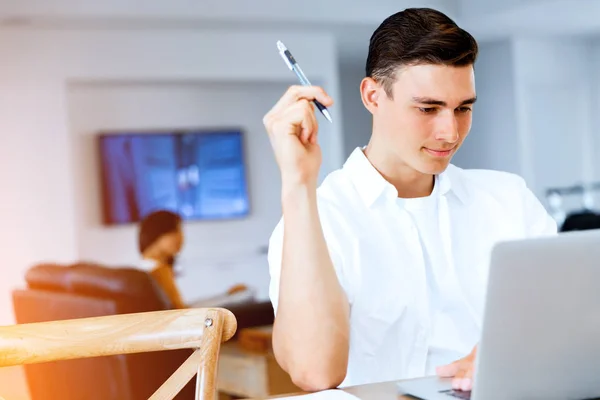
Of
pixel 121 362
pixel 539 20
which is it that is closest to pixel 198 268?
pixel 539 20

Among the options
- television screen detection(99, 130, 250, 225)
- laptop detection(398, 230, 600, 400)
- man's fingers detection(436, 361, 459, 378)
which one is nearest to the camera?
laptop detection(398, 230, 600, 400)

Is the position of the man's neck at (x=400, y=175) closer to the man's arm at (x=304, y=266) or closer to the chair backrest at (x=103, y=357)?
the man's arm at (x=304, y=266)

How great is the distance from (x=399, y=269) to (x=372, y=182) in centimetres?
16

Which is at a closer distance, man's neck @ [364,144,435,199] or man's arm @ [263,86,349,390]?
man's arm @ [263,86,349,390]

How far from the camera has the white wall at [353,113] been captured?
8883 mm

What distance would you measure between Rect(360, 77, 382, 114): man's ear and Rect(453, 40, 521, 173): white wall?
685 centimetres

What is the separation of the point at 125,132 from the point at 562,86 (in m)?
4.37

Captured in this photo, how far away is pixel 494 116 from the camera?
331 inches

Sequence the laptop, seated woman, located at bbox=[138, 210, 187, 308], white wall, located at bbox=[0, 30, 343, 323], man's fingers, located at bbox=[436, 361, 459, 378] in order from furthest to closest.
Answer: white wall, located at bbox=[0, 30, 343, 323], seated woman, located at bbox=[138, 210, 187, 308], man's fingers, located at bbox=[436, 361, 459, 378], the laptop

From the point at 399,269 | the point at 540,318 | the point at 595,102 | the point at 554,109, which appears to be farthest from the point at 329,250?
the point at 595,102

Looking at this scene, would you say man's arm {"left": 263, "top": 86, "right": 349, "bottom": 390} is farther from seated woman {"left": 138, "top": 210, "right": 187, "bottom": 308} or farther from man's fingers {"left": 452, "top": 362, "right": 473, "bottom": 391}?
seated woman {"left": 138, "top": 210, "right": 187, "bottom": 308}

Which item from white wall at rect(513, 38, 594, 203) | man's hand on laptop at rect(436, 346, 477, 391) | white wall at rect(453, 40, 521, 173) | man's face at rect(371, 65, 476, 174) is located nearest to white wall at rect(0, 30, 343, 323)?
white wall at rect(453, 40, 521, 173)

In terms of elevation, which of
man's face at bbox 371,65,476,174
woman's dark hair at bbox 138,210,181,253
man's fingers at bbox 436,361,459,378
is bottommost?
man's fingers at bbox 436,361,459,378

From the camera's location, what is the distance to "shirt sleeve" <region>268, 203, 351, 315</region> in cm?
140
